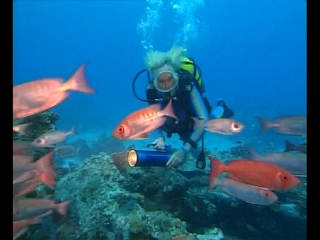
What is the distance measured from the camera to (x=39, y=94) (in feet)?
12.0

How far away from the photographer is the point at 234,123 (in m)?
4.80

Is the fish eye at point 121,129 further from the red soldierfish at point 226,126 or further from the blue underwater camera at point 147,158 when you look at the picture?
the red soldierfish at point 226,126

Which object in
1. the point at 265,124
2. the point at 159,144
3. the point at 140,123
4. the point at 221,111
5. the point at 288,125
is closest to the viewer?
the point at 140,123

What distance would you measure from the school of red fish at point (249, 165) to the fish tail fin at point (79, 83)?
58cm

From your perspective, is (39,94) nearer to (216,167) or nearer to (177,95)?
(216,167)

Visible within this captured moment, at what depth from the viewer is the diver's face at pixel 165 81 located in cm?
507

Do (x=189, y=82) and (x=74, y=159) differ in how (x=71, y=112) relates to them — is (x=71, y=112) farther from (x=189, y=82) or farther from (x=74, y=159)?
(x=189, y=82)

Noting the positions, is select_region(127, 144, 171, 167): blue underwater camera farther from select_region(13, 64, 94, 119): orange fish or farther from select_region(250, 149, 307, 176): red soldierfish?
select_region(250, 149, 307, 176): red soldierfish

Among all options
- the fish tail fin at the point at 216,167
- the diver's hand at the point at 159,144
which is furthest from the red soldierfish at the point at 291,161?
→ the diver's hand at the point at 159,144

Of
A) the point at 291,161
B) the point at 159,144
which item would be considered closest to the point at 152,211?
the point at 159,144

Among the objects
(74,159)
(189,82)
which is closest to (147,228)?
(189,82)

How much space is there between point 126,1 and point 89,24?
1390 centimetres

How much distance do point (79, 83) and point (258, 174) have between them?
7.49ft

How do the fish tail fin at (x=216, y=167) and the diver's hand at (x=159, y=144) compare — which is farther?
the diver's hand at (x=159, y=144)
